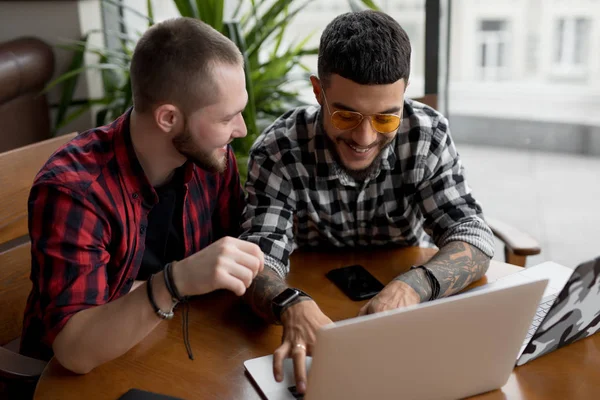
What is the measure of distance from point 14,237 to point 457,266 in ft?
3.62

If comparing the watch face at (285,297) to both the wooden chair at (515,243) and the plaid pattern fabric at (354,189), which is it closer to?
the plaid pattern fabric at (354,189)

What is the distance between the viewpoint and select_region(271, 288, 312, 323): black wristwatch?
4.27 feet

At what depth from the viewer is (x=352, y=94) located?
1452mm


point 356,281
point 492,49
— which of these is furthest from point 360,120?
point 492,49

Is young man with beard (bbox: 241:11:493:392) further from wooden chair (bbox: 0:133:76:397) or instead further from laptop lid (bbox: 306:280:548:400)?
wooden chair (bbox: 0:133:76:397)

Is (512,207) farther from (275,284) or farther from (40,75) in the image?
(40,75)

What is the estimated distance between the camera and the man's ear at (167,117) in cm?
135

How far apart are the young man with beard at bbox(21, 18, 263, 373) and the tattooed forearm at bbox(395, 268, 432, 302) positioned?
390 mm

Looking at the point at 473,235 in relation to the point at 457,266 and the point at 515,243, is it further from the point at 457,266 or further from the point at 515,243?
the point at 515,243

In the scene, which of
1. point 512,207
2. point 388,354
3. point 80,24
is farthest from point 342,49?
Result: point 80,24

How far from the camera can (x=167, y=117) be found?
1364 millimetres

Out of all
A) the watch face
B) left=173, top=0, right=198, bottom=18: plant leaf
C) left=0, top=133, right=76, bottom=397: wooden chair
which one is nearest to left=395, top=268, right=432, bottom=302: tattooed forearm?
the watch face

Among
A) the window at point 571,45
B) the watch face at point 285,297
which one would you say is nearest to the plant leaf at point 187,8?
the watch face at point 285,297

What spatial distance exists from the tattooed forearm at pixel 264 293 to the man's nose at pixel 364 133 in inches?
14.3
